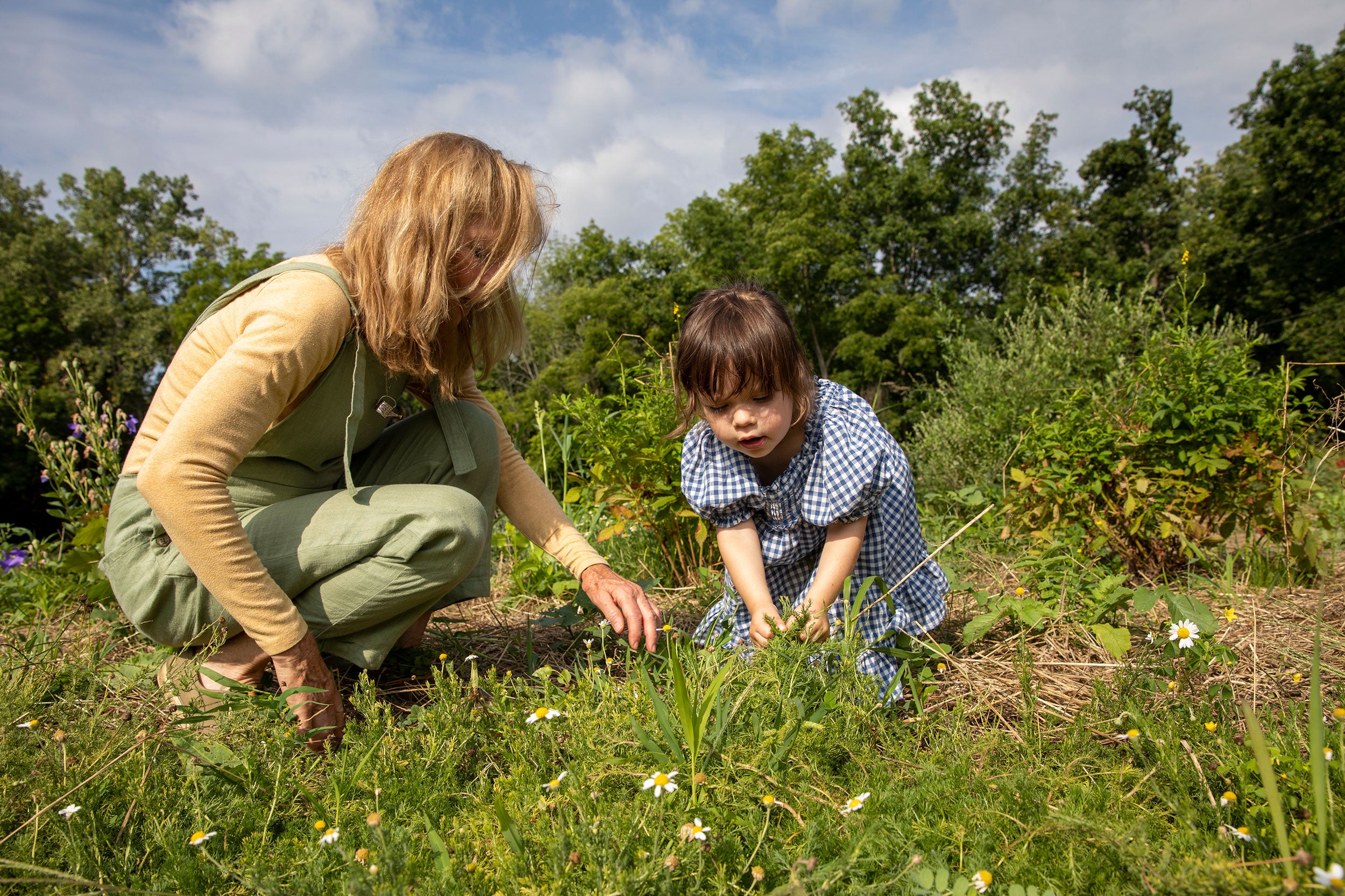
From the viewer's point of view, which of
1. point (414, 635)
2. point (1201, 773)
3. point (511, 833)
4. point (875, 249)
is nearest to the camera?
point (511, 833)

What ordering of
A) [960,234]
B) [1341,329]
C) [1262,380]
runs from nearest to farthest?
[1262,380]
[1341,329]
[960,234]

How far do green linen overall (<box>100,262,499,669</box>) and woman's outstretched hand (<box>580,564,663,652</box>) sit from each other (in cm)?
31

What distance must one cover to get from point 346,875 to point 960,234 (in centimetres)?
2959

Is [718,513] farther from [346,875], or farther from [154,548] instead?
[154,548]

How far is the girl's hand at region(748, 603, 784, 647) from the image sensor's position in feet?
5.54

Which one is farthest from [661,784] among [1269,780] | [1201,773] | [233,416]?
[233,416]

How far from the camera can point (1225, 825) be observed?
3.71 feet

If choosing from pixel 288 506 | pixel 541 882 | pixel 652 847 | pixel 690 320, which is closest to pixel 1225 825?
pixel 652 847

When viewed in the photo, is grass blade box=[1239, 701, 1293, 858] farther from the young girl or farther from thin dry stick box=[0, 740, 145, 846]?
thin dry stick box=[0, 740, 145, 846]

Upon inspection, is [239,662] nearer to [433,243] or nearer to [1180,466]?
[433,243]

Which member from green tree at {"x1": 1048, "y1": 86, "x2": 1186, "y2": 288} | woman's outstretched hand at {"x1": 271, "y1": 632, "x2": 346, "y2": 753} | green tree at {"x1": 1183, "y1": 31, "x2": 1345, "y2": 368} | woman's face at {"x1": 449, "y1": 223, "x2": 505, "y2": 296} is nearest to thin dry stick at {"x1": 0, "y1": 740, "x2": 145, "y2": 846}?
woman's outstretched hand at {"x1": 271, "y1": 632, "x2": 346, "y2": 753}

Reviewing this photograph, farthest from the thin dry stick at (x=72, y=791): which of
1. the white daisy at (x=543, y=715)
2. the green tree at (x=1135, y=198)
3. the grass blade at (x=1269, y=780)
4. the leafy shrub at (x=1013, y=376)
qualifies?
the green tree at (x=1135, y=198)

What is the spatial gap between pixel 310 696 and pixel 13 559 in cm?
255

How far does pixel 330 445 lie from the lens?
1908 millimetres
